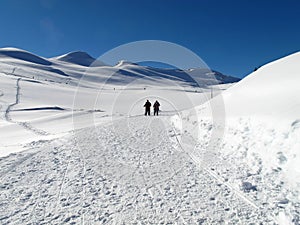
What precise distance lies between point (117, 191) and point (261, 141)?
14.6 ft

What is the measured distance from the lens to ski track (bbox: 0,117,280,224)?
4.06 metres

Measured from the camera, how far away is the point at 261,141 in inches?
262

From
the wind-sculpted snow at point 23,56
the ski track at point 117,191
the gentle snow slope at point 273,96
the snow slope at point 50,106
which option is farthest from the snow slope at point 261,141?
the wind-sculpted snow at point 23,56

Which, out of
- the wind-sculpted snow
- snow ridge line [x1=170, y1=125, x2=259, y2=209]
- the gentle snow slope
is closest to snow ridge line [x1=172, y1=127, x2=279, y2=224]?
snow ridge line [x1=170, y1=125, x2=259, y2=209]

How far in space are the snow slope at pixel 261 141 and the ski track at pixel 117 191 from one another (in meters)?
0.49

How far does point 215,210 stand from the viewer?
Result: 4.26m

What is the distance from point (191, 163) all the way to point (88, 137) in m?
5.53

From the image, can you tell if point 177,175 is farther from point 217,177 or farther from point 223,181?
point 223,181

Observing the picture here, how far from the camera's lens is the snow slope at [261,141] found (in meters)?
4.74

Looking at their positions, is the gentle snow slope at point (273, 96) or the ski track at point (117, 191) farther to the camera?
the gentle snow slope at point (273, 96)

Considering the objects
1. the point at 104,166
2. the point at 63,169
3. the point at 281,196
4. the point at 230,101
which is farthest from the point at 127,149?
the point at 230,101

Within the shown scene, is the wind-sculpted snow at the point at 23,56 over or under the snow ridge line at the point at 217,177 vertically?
over

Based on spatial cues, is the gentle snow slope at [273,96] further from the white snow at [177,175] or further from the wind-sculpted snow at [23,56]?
the wind-sculpted snow at [23,56]

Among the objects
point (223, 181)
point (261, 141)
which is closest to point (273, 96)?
point (261, 141)
